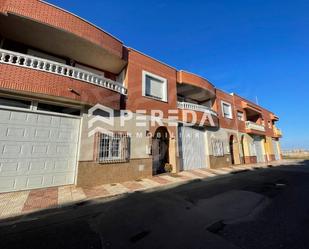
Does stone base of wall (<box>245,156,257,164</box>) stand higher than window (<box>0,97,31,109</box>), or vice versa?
window (<box>0,97,31,109</box>)

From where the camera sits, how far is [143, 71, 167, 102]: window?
10.8 m

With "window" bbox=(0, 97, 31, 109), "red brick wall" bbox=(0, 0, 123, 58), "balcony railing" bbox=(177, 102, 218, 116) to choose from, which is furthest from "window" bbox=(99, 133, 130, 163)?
"balcony railing" bbox=(177, 102, 218, 116)

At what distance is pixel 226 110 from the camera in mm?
17625

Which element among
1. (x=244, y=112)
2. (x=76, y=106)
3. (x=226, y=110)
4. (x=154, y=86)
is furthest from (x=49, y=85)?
(x=244, y=112)

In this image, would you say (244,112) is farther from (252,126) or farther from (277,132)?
(277,132)

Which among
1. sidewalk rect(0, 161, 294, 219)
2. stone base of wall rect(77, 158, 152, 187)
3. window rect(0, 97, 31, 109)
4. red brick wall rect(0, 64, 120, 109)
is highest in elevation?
red brick wall rect(0, 64, 120, 109)

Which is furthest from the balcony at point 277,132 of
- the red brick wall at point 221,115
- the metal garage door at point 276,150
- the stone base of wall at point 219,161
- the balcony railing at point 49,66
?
the balcony railing at point 49,66

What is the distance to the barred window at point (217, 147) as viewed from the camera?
14.6 metres

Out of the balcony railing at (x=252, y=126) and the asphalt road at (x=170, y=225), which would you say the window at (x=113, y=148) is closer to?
the asphalt road at (x=170, y=225)

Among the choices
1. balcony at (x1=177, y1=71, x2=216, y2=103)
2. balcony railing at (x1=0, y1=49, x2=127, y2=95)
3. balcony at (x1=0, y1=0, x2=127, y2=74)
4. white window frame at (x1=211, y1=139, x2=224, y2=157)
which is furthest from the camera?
white window frame at (x1=211, y1=139, x2=224, y2=157)

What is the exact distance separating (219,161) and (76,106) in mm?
12443

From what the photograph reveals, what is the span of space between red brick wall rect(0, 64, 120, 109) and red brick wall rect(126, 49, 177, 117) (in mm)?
1790

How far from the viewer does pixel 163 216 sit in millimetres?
4332
